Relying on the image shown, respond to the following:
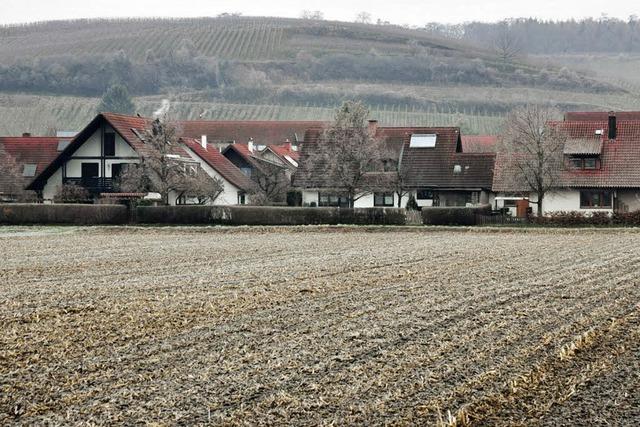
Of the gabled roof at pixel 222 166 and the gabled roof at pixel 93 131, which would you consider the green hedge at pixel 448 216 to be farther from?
the gabled roof at pixel 222 166

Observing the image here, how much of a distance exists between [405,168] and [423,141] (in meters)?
3.80

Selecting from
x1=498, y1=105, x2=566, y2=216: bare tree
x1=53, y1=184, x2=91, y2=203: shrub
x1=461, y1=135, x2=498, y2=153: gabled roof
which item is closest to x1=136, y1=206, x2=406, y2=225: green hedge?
x1=498, y1=105, x2=566, y2=216: bare tree

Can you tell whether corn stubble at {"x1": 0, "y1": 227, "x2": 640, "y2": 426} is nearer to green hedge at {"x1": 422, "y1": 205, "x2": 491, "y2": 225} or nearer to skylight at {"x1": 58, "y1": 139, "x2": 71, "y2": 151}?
green hedge at {"x1": 422, "y1": 205, "x2": 491, "y2": 225}

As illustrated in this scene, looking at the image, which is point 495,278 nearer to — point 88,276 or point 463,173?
point 88,276

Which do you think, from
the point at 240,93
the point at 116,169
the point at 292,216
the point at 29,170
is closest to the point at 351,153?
the point at 292,216

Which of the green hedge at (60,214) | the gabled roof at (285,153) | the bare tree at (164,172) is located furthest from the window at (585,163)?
the gabled roof at (285,153)

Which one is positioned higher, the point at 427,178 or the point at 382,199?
the point at 427,178

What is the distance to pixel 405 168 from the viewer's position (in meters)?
→ 67.9

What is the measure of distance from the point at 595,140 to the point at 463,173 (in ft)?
32.1

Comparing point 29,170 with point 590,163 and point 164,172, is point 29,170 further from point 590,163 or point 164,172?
point 590,163

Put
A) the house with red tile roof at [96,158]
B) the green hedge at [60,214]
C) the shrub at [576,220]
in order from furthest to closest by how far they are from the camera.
A: the house with red tile roof at [96,158] → the green hedge at [60,214] → the shrub at [576,220]

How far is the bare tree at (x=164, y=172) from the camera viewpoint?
59.4 meters

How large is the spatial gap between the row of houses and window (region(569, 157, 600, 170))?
6 cm

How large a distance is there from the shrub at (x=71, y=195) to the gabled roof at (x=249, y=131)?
165 feet
